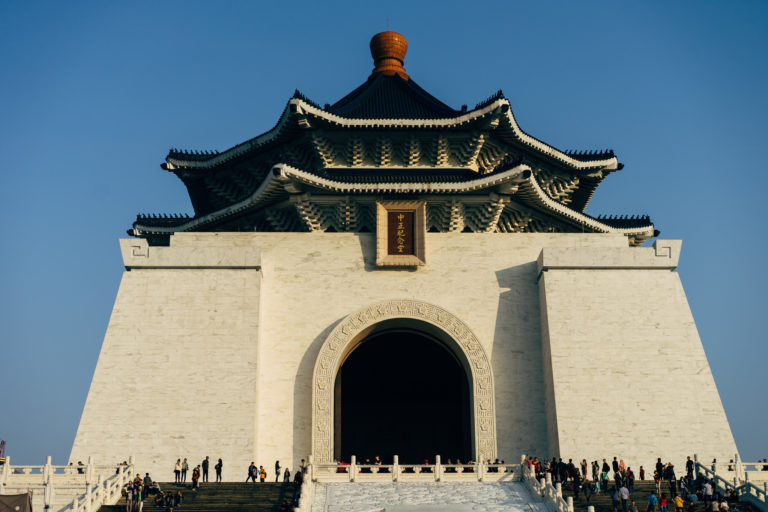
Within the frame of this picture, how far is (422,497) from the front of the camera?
22.5 meters

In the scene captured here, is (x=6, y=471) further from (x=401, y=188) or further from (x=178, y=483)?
(x=401, y=188)

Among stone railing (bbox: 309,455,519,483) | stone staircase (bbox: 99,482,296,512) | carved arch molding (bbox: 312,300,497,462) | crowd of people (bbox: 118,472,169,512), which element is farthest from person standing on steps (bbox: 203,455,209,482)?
carved arch molding (bbox: 312,300,497,462)

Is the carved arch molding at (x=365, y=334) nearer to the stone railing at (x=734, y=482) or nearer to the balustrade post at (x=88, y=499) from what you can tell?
the stone railing at (x=734, y=482)

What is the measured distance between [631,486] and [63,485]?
605 inches

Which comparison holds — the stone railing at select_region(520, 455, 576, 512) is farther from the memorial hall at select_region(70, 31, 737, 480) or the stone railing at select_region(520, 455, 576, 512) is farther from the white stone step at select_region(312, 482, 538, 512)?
the memorial hall at select_region(70, 31, 737, 480)

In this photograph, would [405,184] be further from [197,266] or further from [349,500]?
[349,500]

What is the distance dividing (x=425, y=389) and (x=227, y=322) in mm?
10876

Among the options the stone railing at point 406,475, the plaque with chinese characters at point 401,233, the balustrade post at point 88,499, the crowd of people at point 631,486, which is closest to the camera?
the balustrade post at point 88,499

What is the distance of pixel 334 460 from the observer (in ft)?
88.9

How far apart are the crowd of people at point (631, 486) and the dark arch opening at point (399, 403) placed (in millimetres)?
8921

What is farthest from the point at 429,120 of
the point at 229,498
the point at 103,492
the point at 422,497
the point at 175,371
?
the point at 103,492

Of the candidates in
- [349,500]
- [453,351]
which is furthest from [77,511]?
[453,351]

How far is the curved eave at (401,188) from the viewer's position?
93.8ft

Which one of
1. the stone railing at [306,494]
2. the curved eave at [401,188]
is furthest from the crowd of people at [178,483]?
the curved eave at [401,188]
